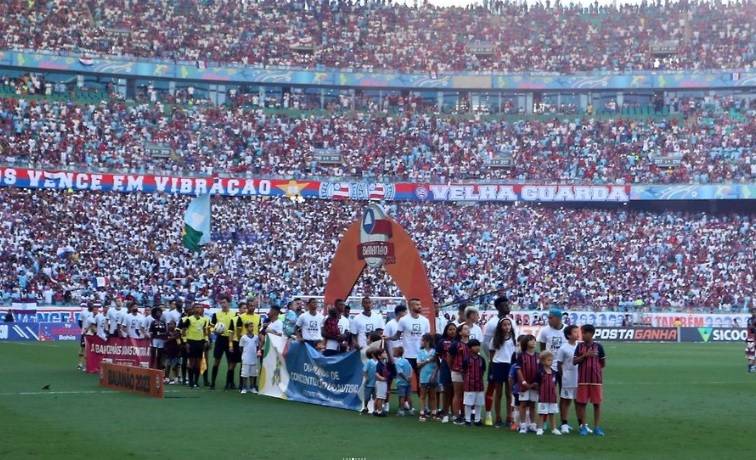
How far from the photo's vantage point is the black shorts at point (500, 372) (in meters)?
18.4

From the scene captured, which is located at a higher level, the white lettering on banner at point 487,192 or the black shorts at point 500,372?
the white lettering on banner at point 487,192

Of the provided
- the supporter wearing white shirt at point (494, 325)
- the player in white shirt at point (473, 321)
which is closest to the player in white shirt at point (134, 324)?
the player in white shirt at point (473, 321)

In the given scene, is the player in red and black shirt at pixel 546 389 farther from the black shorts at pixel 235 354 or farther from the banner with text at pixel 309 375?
the black shorts at pixel 235 354

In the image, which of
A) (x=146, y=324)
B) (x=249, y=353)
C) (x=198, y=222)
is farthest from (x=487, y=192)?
(x=249, y=353)

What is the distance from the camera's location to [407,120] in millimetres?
69500

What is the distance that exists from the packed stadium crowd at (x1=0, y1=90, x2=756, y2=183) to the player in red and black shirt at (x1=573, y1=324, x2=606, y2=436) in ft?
146

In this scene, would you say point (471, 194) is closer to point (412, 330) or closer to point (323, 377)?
point (323, 377)

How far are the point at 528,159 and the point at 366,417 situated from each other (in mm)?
47926

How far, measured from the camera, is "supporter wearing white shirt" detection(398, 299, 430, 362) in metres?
20.2

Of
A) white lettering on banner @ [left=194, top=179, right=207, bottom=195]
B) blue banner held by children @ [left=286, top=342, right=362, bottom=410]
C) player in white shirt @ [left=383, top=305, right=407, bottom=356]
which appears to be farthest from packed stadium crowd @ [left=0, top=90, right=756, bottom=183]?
player in white shirt @ [left=383, top=305, right=407, bottom=356]

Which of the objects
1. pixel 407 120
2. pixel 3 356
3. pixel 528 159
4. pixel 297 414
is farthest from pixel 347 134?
pixel 297 414

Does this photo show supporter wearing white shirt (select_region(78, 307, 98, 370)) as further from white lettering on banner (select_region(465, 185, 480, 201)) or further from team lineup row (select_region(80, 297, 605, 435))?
white lettering on banner (select_region(465, 185, 480, 201))

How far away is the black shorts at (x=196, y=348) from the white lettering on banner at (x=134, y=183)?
34.2m

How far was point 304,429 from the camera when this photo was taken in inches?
701
